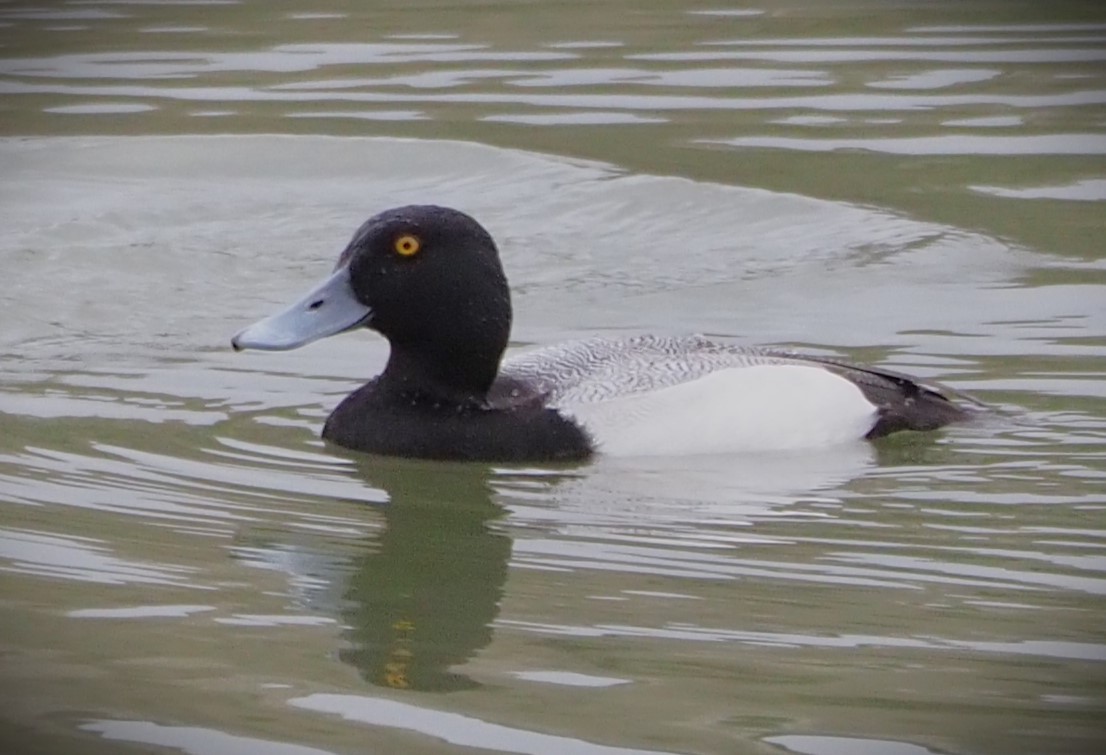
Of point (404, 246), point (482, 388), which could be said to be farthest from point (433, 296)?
point (482, 388)

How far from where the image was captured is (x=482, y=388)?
8.74 metres

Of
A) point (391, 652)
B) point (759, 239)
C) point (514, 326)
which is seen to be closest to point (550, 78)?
point (759, 239)

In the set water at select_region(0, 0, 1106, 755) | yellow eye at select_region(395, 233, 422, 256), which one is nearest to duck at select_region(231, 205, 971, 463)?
yellow eye at select_region(395, 233, 422, 256)

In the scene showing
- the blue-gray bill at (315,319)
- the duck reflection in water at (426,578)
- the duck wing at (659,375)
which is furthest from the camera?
the duck wing at (659,375)

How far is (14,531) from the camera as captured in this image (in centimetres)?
725

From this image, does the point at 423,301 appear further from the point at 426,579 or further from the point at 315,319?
the point at 426,579

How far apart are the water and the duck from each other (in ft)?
0.48

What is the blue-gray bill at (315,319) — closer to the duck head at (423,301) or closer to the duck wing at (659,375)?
the duck head at (423,301)

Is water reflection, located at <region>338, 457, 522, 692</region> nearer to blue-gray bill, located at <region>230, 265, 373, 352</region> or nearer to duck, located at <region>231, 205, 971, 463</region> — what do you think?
duck, located at <region>231, 205, 971, 463</region>

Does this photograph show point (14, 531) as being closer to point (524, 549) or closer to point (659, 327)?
point (524, 549)

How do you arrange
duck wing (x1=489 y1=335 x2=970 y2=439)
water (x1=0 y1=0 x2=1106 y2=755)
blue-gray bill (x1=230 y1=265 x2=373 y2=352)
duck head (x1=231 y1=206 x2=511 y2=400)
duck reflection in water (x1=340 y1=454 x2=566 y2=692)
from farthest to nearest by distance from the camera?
duck wing (x1=489 y1=335 x2=970 y2=439) < duck head (x1=231 y1=206 x2=511 y2=400) < blue-gray bill (x1=230 y1=265 x2=373 y2=352) < duck reflection in water (x1=340 y1=454 x2=566 y2=692) < water (x1=0 y1=0 x2=1106 y2=755)

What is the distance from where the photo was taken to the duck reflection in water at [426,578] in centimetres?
602

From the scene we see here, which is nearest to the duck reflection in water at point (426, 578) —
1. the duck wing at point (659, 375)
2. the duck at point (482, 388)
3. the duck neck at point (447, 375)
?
the duck at point (482, 388)

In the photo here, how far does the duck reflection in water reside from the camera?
6020 millimetres
